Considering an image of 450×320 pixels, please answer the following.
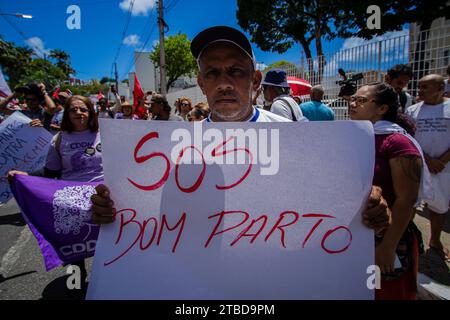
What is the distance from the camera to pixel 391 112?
5.03ft

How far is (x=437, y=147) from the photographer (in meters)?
3.07

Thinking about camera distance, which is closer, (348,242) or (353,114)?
(348,242)

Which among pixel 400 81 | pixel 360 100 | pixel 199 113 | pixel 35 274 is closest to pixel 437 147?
pixel 400 81

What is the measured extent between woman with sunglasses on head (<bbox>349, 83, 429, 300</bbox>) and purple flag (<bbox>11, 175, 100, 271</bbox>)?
70.6 inches

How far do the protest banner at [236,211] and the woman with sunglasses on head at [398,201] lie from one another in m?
0.31

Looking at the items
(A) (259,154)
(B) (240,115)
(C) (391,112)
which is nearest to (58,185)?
(B) (240,115)

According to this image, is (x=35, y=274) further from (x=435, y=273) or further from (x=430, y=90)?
(x=430, y=90)

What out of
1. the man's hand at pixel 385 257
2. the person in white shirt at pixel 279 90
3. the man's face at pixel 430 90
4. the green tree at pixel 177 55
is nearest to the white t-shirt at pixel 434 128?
the man's face at pixel 430 90

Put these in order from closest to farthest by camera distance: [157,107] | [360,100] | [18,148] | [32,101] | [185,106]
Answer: [360,100], [18,148], [32,101], [157,107], [185,106]

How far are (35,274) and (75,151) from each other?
4.56ft

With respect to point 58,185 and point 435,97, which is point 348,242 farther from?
point 435,97

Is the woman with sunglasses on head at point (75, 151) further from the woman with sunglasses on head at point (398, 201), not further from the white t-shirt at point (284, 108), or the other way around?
the woman with sunglasses on head at point (398, 201)

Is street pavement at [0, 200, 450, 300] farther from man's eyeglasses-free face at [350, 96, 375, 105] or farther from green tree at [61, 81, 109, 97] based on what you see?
green tree at [61, 81, 109, 97]

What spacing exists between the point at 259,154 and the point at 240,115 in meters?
0.36
